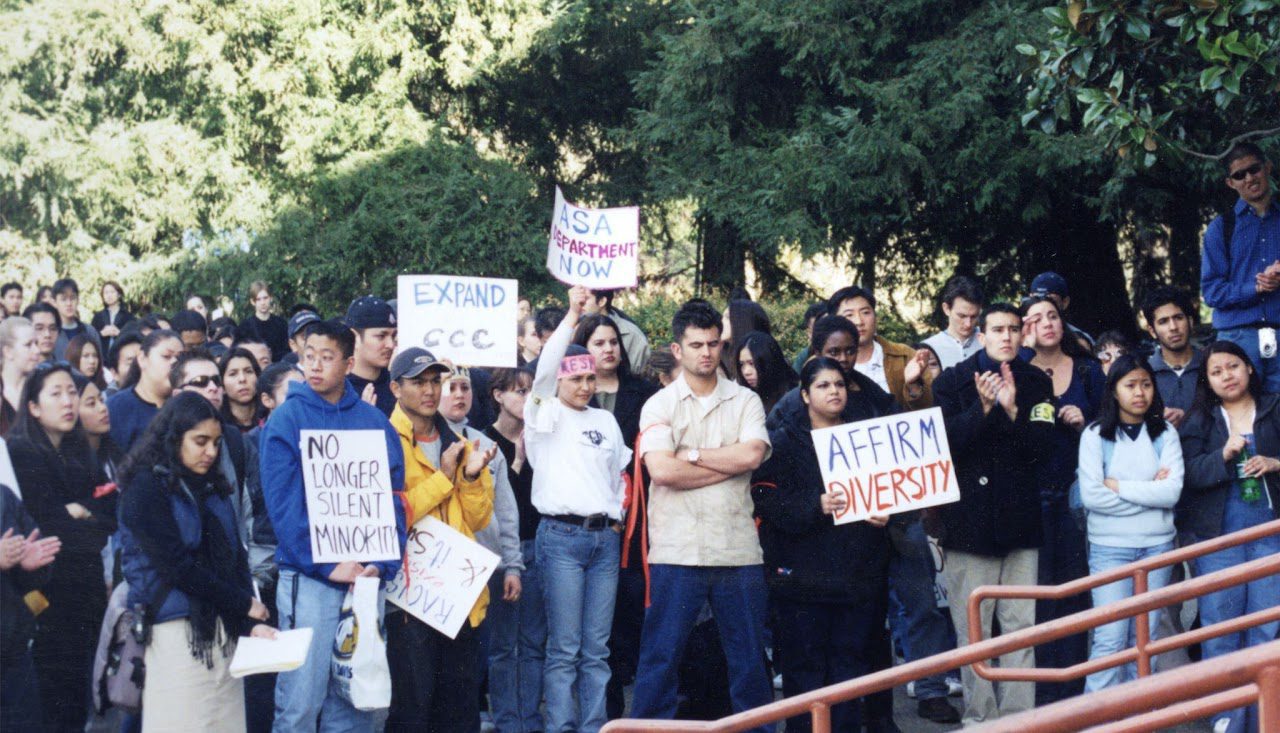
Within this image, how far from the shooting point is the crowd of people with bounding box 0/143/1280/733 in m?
6.38

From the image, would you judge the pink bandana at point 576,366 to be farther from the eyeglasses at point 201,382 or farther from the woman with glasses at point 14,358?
the woman with glasses at point 14,358

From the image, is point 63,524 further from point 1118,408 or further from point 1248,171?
point 1248,171

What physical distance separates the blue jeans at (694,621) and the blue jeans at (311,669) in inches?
57.2

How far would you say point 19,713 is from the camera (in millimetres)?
6332

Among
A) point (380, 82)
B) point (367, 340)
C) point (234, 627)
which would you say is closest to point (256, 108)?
point (380, 82)

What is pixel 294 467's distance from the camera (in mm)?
6480

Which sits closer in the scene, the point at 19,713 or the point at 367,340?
the point at 19,713

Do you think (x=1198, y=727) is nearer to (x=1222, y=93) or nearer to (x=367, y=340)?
(x=1222, y=93)

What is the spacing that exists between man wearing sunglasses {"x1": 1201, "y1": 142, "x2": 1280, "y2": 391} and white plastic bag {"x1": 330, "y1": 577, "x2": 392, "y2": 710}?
502 cm

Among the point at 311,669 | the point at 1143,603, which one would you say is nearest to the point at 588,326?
the point at 311,669

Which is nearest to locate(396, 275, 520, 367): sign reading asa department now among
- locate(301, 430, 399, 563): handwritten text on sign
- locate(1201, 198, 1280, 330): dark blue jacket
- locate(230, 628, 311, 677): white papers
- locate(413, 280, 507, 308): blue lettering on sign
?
locate(413, 280, 507, 308): blue lettering on sign

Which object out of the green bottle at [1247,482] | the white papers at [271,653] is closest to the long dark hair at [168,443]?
the white papers at [271,653]

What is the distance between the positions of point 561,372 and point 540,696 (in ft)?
5.95

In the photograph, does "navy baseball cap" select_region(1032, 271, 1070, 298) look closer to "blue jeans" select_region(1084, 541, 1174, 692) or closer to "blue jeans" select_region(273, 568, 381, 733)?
"blue jeans" select_region(1084, 541, 1174, 692)
